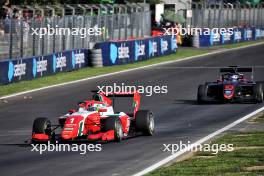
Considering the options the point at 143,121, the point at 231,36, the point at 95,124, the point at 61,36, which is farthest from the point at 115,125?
the point at 231,36

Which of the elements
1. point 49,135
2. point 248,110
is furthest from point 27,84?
point 49,135

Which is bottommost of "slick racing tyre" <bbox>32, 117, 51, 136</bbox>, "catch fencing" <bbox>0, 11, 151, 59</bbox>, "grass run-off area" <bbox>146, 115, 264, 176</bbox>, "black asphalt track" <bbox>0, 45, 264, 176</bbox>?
"black asphalt track" <bbox>0, 45, 264, 176</bbox>

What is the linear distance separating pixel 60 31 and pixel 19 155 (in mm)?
22664

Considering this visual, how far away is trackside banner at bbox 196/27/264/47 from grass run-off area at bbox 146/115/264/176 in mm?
39913

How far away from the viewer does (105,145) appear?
16.6 m

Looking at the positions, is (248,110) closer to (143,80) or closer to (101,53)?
(143,80)

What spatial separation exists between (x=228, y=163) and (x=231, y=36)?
46.8m

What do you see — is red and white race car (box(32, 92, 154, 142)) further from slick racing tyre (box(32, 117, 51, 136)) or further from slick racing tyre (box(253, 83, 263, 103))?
slick racing tyre (box(253, 83, 263, 103))

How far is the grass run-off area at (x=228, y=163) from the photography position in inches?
502

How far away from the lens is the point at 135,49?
43250 millimetres

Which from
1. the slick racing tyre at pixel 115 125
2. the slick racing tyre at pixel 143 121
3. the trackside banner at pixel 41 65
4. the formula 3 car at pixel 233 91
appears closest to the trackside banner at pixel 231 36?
the trackside banner at pixel 41 65

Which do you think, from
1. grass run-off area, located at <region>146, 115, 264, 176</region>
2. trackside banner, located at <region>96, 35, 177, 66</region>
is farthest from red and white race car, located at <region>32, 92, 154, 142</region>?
trackside banner, located at <region>96, 35, 177, 66</region>

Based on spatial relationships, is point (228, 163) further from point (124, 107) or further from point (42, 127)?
point (124, 107)

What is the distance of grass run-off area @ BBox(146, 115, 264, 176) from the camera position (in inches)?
502
